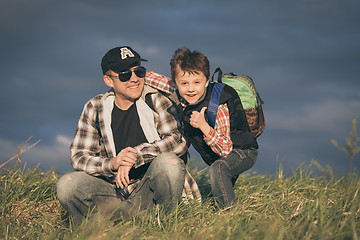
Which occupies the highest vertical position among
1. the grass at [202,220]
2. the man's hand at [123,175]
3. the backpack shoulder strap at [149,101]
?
the backpack shoulder strap at [149,101]

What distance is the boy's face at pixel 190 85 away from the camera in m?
4.53

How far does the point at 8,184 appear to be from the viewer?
5973 millimetres

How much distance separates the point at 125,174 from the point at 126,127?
749 mm

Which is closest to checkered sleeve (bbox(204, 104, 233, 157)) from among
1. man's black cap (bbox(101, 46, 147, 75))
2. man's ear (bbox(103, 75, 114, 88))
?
man's black cap (bbox(101, 46, 147, 75))

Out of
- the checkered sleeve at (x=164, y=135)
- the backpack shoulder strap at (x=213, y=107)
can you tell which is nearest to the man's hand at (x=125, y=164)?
the checkered sleeve at (x=164, y=135)

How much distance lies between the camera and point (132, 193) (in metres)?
4.68

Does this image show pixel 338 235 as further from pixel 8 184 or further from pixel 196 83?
pixel 8 184

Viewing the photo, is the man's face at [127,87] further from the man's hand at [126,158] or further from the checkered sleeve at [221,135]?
the checkered sleeve at [221,135]

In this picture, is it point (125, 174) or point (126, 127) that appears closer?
point (125, 174)

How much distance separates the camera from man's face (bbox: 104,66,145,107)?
15.5 feet

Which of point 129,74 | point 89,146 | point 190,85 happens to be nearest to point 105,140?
point 89,146

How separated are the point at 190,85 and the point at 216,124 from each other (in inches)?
23.4

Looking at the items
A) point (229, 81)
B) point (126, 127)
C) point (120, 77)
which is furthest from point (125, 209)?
point (229, 81)

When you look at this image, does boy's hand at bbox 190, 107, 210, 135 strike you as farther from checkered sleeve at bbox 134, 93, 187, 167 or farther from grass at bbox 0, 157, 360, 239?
grass at bbox 0, 157, 360, 239
